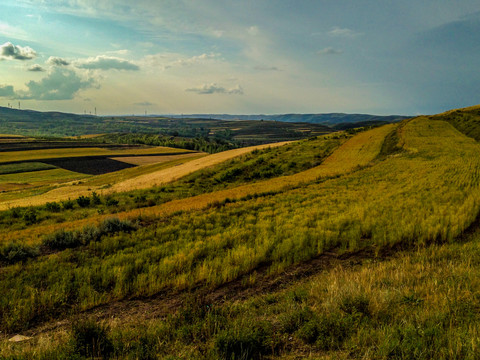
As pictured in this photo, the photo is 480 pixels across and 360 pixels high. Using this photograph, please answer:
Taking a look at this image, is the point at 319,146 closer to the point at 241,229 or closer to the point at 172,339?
the point at 241,229

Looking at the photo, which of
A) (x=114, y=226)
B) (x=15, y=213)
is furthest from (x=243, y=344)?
(x=15, y=213)

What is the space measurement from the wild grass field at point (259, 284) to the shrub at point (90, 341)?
2cm

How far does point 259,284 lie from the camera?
7.67 metres

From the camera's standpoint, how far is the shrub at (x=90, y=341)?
4578 millimetres

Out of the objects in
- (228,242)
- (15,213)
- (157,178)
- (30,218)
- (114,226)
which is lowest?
(15,213)

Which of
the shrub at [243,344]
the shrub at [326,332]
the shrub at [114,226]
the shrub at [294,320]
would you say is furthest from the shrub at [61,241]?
the shrub at [326,332]

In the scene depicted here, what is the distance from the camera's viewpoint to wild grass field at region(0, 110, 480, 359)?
15.1 feet

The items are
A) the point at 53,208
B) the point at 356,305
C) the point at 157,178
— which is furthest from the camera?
the point at 157,178

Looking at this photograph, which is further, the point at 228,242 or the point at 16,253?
the point at 228,242

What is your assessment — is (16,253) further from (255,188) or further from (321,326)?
(255,188)

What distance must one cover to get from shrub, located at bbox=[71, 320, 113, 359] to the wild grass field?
0.02 meters

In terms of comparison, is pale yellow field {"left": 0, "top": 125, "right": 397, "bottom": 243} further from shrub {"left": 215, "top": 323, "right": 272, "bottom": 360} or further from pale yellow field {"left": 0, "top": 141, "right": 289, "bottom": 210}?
shrub {"left": 215, "top": 323, "right": 272, "bottom": 360}

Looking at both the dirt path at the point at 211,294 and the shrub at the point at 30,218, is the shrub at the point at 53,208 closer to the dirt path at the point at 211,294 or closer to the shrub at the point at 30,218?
the shrub at the point at 30,218

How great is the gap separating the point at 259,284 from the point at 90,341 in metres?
4.33
